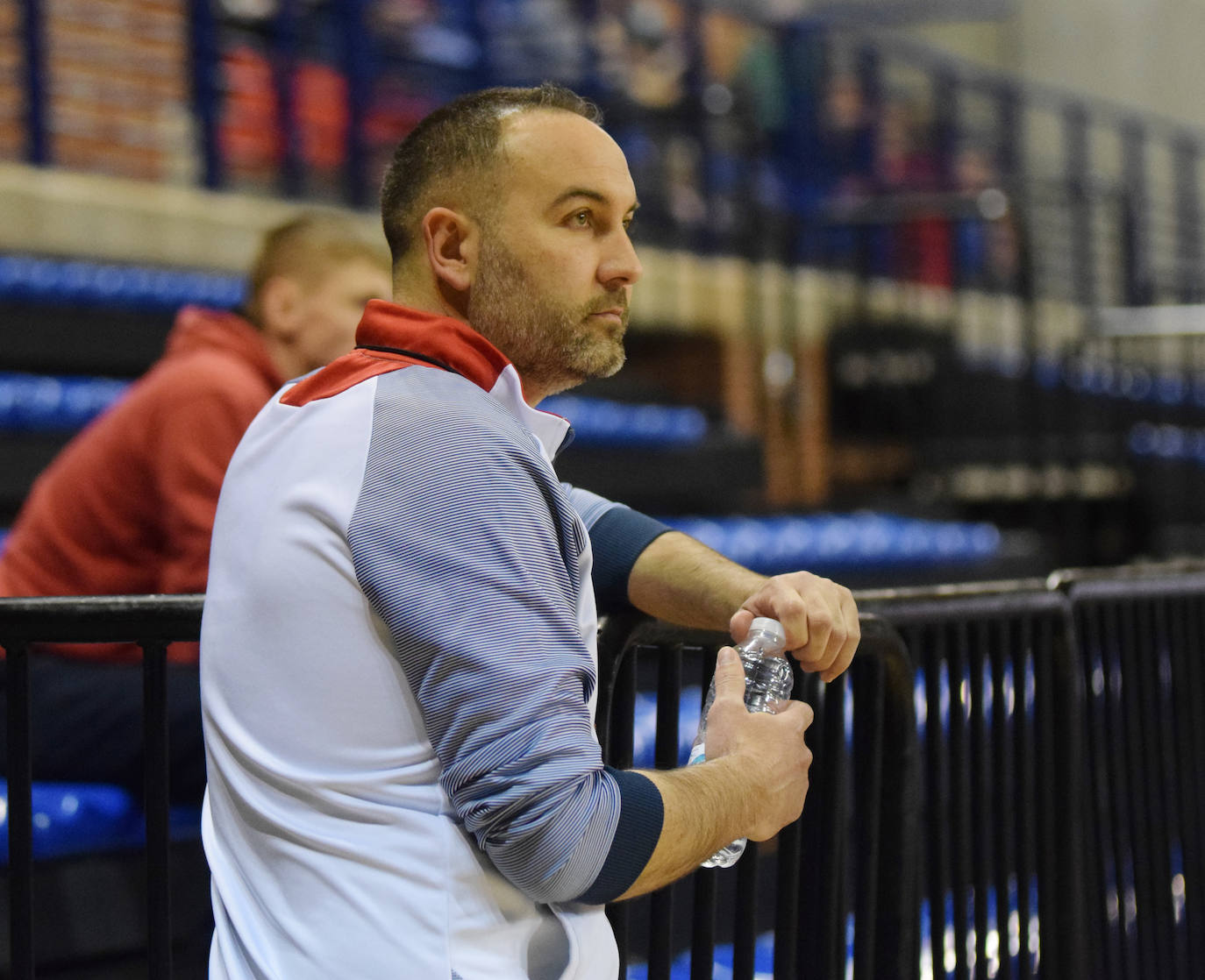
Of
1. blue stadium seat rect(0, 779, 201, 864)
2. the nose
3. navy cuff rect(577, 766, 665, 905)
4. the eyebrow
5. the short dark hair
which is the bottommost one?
blue stadium seat rect(0, 779, 201, 864)

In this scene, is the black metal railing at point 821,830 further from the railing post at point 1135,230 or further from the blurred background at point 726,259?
the railing post at point 1135,230

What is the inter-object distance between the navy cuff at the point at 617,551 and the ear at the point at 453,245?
1.40 feet

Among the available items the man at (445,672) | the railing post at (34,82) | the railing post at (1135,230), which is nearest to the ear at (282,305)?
the man at (445,672)

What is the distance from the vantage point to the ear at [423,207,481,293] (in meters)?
1.45

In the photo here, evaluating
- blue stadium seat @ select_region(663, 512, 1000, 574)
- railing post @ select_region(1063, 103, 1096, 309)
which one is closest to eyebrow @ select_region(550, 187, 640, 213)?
blue stadium seat @ select_region(663, 512, 1000, 574)

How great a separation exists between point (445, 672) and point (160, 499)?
1.71 m

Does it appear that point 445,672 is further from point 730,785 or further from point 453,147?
point 453,147

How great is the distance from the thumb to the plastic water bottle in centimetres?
3

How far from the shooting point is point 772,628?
1468 mm

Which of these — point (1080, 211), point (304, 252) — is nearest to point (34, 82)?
point (304, 252)

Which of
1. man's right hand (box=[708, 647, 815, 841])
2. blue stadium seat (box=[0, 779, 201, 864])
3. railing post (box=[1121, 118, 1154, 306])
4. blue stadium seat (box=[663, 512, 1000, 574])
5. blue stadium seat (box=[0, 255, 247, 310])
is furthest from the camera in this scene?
railing post (box=[1121, 118, 1154, 306])

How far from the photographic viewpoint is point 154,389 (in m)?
2.76

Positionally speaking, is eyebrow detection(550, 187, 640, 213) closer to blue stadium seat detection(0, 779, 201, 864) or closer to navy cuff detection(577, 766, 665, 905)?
navy cuff detection(577, 766, 665, 905)

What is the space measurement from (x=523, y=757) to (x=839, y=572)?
458 cm
